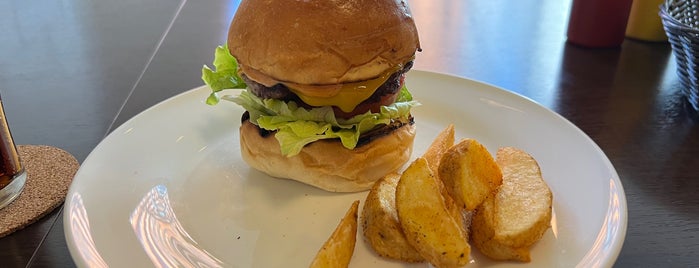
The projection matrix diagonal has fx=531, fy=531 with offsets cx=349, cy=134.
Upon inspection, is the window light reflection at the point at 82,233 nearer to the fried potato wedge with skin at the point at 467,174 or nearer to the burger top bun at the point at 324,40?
the burger top bun at the point at 324,40

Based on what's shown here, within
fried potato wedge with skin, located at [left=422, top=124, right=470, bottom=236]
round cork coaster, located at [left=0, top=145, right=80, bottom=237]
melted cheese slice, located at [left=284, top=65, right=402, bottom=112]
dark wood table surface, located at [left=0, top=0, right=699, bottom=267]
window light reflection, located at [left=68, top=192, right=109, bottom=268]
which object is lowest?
dark wood table surface, located at [left=0, top=0, right=699, bottom=267]

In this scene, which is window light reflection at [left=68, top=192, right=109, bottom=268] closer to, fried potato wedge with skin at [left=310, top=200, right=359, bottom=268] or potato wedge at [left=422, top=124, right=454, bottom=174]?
fried potato wedge with skin at [left=310, top=200, right=359, bottom=268]

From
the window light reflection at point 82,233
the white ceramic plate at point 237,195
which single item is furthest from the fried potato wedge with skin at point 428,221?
the window light reflection at point 82,233

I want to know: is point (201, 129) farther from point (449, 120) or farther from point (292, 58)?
point (449, 120)

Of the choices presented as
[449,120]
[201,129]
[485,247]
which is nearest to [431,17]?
[449,120]

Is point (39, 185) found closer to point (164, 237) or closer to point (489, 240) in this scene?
point (164, 237)

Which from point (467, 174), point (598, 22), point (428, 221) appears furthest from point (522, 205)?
point (598, 22)

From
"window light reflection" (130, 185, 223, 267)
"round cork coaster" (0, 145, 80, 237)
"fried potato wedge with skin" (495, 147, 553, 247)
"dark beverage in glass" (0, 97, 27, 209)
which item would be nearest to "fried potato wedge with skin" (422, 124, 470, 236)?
"fried potato wedge with skin" (495, 147, 553, 247)
